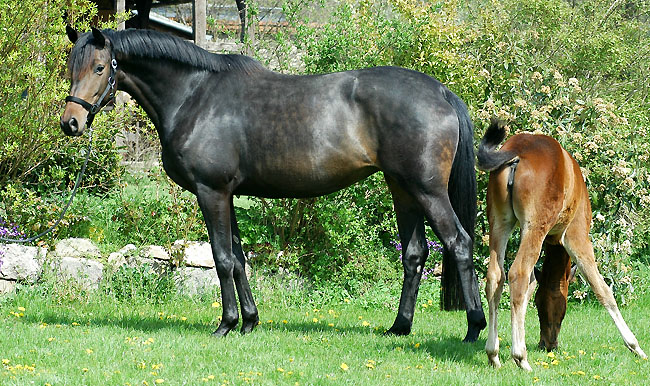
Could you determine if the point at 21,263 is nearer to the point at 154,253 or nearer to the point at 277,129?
the point at 154,253

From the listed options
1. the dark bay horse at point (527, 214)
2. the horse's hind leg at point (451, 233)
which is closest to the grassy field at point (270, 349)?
the dark bay horse at point (527, 214)

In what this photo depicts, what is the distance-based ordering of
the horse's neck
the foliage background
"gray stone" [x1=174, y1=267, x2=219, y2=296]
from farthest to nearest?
the foliage background < "gray stone" [x1=174, y1=267, x2=219, y2=296] < the horse's neck

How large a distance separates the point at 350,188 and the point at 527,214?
12.5 ft

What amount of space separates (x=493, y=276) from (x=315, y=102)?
2.03 meters

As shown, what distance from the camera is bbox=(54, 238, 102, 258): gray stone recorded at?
759cm

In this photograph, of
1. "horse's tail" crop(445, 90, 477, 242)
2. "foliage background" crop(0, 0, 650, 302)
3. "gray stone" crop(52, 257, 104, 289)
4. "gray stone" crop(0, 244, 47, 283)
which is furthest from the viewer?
"foliage background" crop(0, 0, 650, 302)

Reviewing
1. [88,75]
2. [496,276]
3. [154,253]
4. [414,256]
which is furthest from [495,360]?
[154,253]

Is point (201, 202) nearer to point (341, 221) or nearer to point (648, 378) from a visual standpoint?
point (341, 221)

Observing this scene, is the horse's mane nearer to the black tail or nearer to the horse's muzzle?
the horse's muzzle

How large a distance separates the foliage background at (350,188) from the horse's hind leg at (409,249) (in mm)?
1802

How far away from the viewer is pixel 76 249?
7664 millimetres

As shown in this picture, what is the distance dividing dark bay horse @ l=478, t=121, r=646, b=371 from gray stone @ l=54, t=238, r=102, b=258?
4.55 m

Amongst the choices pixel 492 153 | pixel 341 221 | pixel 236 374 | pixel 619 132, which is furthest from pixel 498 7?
pixel 236 374

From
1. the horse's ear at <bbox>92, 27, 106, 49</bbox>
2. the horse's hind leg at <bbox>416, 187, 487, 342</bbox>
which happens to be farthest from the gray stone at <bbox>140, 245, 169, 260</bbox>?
the horse's hind leg at <bbox>416, 187, 487, 342</bbox>
